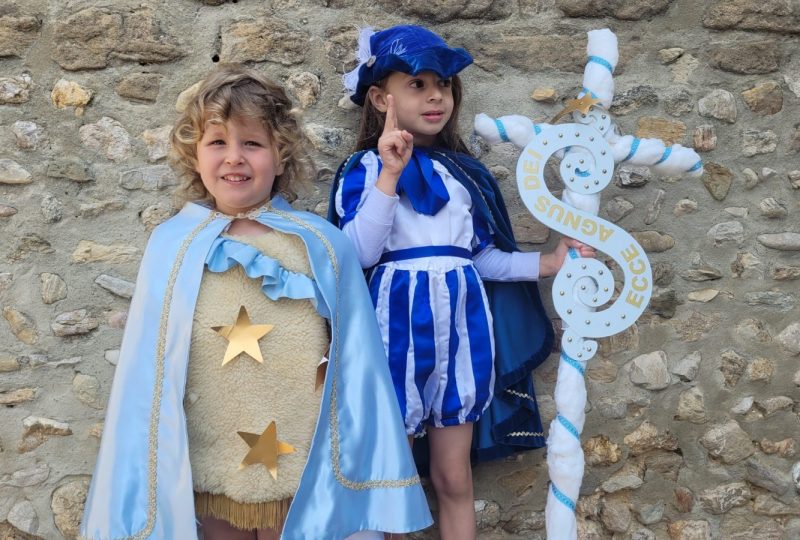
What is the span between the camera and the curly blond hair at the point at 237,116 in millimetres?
2021

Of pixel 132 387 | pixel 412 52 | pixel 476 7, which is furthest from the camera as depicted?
pixel 476 7

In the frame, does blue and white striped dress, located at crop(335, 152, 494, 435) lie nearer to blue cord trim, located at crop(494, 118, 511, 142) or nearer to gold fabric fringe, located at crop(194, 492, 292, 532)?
blue cord trim, located at crop(494, 118, 511, 142)

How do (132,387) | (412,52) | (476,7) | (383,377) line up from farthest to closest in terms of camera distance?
(476,7), (412,52), (383,377), (132,387)

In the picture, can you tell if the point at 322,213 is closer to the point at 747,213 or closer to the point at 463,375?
the point at 463,375

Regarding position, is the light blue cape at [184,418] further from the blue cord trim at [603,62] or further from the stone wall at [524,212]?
the blue cord trim at [603,62]

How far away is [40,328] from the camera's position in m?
2.44

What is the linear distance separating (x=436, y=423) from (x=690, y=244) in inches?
43.5

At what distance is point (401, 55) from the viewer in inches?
89.4

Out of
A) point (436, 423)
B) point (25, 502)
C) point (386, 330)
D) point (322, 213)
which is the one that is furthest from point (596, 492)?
point (25, 502)

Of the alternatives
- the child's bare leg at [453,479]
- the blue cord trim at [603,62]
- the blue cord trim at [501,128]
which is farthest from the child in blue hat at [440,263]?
the blue cord trim at [603,62]

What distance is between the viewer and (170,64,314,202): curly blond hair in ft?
6.63

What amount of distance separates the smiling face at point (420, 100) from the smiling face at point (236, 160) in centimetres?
48

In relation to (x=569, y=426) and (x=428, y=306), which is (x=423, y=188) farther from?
(x=569, y=426)

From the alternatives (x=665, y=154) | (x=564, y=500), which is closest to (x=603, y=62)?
(x=665, y=154)
